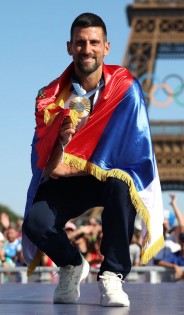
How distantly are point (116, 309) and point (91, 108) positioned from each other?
1.20 metres

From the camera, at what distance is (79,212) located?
520 centimetres

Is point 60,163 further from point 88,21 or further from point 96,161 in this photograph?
point 88,21

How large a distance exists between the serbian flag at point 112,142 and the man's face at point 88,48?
139mm

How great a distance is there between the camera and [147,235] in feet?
17.2

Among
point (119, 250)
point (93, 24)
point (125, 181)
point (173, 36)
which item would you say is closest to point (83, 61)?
point (93, 24)

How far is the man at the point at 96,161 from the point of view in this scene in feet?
16.3

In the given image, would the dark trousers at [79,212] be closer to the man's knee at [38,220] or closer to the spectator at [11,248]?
the man's knee at [38,220]

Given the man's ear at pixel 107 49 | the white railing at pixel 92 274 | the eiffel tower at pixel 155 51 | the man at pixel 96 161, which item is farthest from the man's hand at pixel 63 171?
the eiffel tower at pixel 155 51

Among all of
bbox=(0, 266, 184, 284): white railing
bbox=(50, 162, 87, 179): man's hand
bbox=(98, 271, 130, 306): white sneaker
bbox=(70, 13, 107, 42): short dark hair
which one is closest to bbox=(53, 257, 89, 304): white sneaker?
bbox=(98, 271, 130, 306): white sneaker

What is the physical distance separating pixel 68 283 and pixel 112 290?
0.43 metres

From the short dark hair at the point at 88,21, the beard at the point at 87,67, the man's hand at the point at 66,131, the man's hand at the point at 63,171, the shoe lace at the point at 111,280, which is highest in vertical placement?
the short dark hair at the point at 88,21

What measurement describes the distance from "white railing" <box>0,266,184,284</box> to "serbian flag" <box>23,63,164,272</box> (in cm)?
472

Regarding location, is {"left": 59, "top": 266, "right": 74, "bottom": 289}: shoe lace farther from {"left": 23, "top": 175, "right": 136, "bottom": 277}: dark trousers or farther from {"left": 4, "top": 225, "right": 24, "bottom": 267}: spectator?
{"left": 4, "top": 225, "right": 24, "bottom": 267}: spectator

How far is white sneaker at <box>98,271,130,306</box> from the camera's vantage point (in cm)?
492
